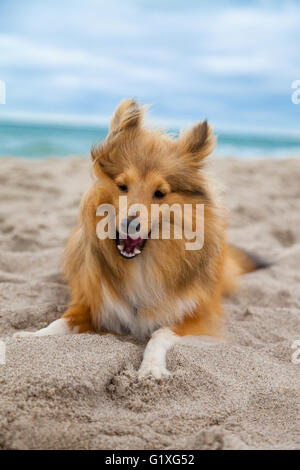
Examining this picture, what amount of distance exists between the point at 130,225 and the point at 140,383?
0.89 meters

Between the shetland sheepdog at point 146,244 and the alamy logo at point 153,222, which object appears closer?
the alamy logo at point 153,222

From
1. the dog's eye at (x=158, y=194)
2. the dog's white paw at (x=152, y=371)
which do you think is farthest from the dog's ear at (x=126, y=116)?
the dog's white paw at (x=152, y=371)

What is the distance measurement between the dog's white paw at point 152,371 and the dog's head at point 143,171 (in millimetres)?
706

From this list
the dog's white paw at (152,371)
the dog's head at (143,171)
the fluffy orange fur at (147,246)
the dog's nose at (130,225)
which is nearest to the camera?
the dog's white paw at (152,371)

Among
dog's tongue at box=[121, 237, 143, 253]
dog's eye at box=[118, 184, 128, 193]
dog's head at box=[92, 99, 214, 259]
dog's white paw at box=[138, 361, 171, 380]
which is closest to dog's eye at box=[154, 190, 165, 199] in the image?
dog's head at box=[92, 99, 214, 259]

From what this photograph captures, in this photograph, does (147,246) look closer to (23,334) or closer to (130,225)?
(130,225)

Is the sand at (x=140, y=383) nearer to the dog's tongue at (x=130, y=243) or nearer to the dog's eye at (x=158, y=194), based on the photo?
the dog's tongue at (x=130, y=243)

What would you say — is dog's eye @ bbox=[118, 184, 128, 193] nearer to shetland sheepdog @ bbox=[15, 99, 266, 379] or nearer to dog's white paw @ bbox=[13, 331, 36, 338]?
shetland sheepdog @ bbox=[15, 99, 266, 379]

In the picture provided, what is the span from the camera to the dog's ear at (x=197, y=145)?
3.15 m

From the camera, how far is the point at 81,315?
332 centimetres

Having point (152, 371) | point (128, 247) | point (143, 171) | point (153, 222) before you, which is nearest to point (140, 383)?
A: point (152, 371)

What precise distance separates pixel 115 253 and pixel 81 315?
1.91ft

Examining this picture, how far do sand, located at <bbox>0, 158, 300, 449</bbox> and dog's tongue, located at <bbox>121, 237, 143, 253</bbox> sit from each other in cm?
57

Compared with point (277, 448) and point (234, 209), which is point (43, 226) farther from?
point (277, 448)
